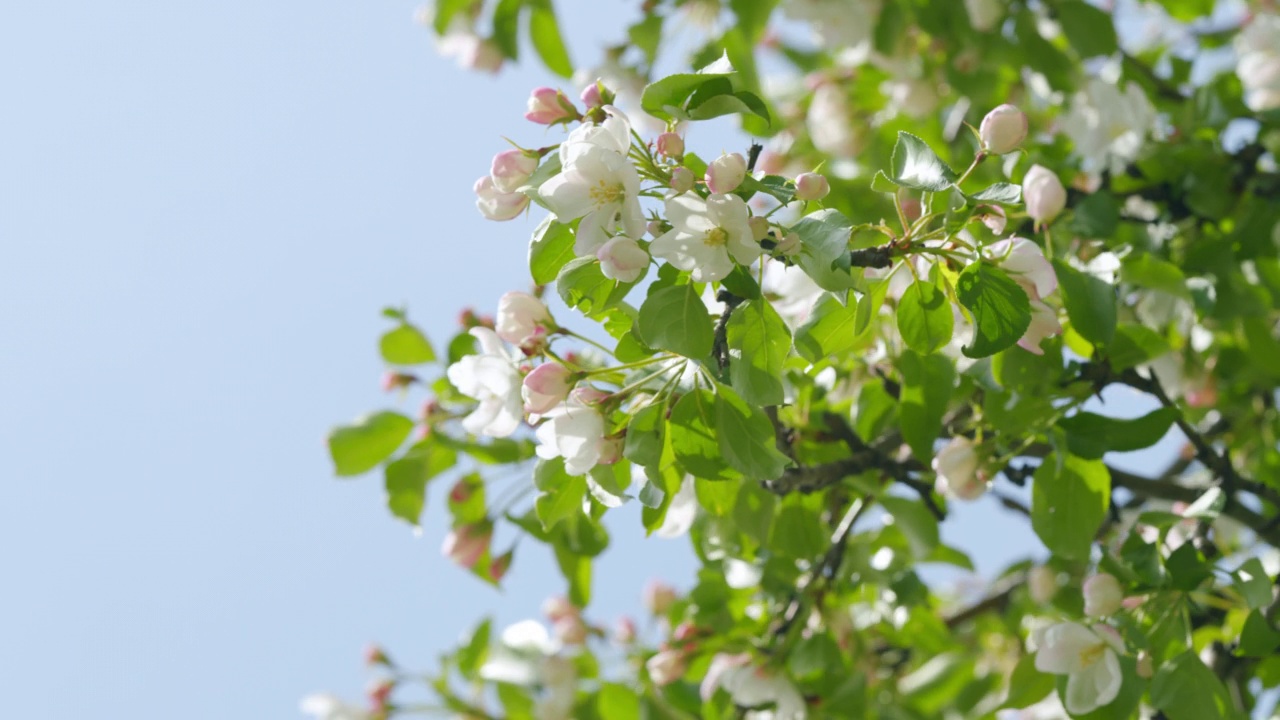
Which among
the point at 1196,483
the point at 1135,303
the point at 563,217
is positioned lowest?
the point at 1196,483

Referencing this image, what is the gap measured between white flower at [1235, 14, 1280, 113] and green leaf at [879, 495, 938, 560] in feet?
4.05

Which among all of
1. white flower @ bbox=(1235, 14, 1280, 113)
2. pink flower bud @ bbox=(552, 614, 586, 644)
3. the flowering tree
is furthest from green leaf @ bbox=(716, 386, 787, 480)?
white flower @ bbox=(1235, 14, 1280, 113)

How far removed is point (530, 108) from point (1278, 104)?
1.85 metres

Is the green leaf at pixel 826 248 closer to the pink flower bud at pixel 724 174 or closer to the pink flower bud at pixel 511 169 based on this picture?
the pink flower bud at pixel 724 174

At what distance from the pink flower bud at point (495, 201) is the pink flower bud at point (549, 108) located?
0.09 metres

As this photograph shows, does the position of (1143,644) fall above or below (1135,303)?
below

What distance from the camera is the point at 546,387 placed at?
1285mm

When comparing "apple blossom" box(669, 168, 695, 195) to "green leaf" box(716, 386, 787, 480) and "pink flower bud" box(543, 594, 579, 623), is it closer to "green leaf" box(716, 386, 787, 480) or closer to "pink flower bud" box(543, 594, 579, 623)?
"green leaf" box(716, 386, 787, 480)

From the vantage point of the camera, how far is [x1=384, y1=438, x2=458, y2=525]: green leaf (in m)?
2.00

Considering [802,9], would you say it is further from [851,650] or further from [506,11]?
[851,650]

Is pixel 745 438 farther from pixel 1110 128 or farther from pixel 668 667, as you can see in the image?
pixel 1110 128

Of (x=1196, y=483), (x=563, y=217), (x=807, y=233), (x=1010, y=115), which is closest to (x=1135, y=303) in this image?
(x=1196, y=483)

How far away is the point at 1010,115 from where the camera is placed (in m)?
1.32

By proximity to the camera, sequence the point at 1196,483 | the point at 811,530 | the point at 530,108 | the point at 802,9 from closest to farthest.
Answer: the point at 530,108, the point at 811,530, the point at 1196,483, the point at 802,9
